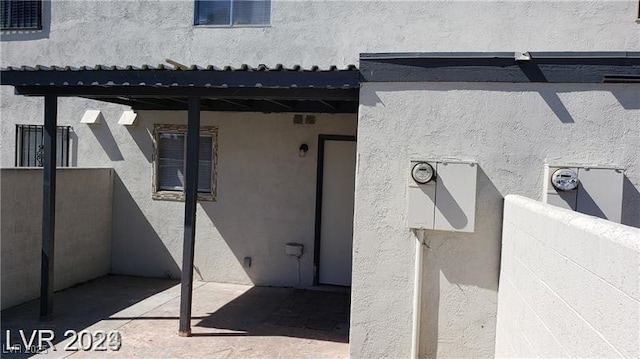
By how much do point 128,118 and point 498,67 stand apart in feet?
21.1

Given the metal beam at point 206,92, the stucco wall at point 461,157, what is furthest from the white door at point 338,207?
the stucco wall at point 461,157

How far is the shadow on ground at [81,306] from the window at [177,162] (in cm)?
159

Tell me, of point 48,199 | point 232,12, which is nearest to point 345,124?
point 232,12

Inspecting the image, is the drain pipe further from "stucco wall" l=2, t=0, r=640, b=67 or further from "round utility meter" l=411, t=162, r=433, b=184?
"stucco wall" l=2, t=0, r=640, b=67

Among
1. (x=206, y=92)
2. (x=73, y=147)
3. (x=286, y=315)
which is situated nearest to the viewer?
(x=206, y=92)

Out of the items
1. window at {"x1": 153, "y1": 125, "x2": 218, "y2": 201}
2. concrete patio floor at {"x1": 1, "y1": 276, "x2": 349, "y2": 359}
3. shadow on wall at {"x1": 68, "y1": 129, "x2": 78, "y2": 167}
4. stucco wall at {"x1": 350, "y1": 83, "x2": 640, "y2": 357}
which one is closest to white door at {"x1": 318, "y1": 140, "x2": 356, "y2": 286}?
concrete patio floor at {"x1": 1, "y1": 276, "x2": 349, "y2": 359}

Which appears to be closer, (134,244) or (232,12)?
(232,12)

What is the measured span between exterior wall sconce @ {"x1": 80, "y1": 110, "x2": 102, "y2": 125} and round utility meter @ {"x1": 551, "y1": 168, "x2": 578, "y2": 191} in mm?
7507

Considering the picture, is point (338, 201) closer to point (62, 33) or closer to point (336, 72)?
point (336, 72)

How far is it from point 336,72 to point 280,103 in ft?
7.76

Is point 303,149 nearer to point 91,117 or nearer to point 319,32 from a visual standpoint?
point 319,32

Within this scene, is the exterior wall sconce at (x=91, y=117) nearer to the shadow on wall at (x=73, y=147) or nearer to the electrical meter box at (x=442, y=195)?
the shadow on wall at (x=73, y=147)

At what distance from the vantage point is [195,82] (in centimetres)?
536

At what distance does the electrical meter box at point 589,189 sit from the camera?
4203 millimetres
